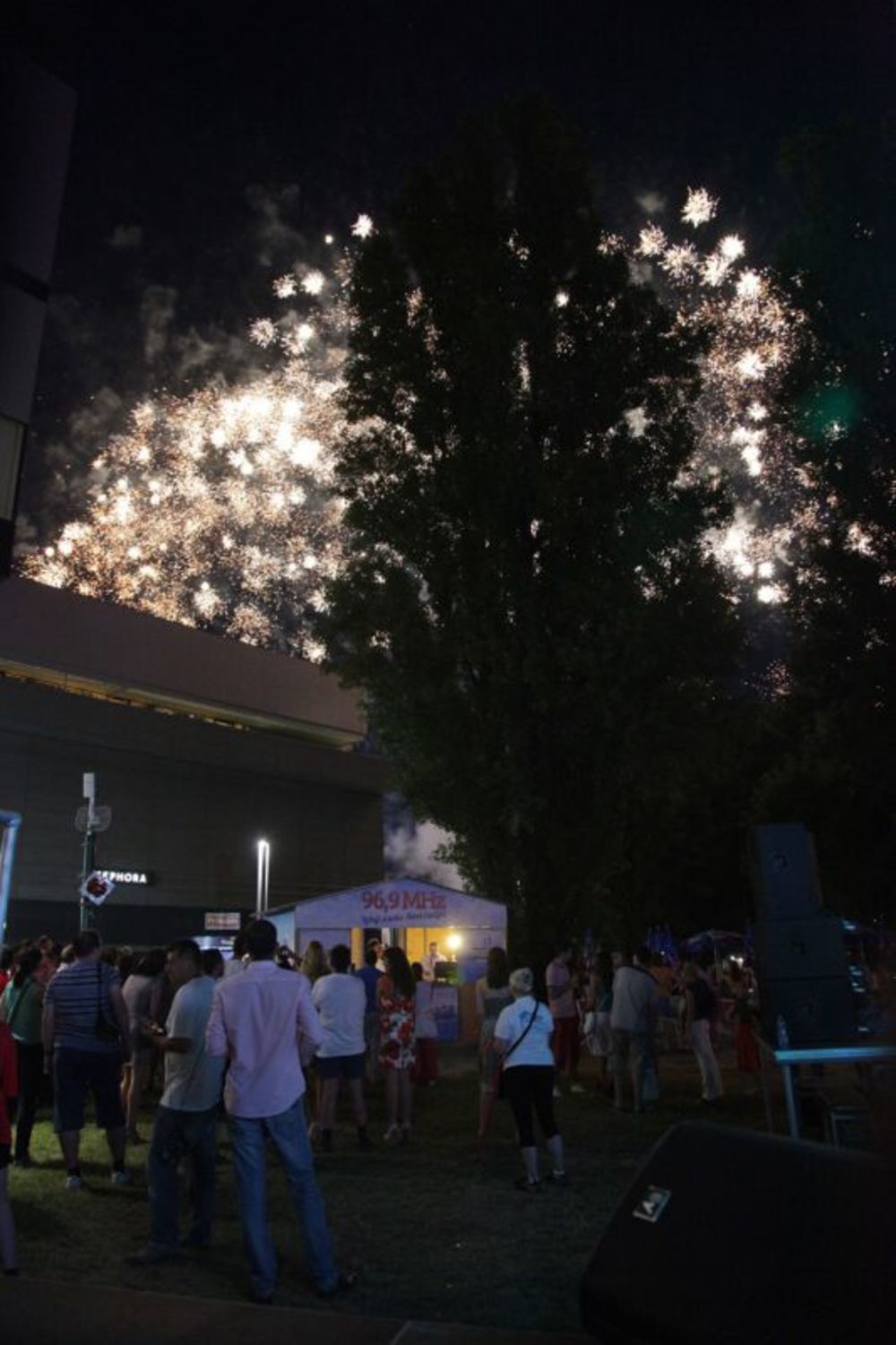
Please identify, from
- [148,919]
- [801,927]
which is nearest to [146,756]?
[148,919]

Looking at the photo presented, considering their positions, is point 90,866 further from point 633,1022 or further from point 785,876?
point 785,876

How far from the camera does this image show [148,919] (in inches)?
1196

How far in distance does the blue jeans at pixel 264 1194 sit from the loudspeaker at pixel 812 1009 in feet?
12.3

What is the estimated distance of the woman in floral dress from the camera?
984 centimetres

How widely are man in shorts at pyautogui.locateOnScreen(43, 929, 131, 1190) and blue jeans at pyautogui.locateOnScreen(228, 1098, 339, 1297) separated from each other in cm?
283

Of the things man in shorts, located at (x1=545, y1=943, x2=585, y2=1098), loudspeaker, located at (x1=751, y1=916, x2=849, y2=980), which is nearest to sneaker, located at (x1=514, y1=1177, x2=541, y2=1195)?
loudspeaker, located at (x1=751, y1=916, x2=849, y2=980)

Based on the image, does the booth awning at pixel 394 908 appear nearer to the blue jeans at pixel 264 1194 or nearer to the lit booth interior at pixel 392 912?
the lit booth interior at pixel 392 912

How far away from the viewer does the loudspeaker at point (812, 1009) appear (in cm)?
754

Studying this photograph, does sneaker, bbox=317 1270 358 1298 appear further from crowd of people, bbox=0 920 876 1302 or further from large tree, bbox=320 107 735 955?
large tree, bbox=320 107 735 955

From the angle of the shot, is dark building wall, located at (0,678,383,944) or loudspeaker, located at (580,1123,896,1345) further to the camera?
dark building wall, located at (0,678,383,944)

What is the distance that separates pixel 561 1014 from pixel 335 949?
17.9 ft

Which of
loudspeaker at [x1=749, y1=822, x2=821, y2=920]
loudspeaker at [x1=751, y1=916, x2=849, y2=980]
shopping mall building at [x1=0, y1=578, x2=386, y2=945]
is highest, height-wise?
shopping mall building at [x1=0, y1=578, x2=386, y2=945]

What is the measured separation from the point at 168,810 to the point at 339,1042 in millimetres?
23918

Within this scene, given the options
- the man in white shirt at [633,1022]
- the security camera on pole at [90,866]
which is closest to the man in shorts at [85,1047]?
the man in white shirt at [633,1022]
